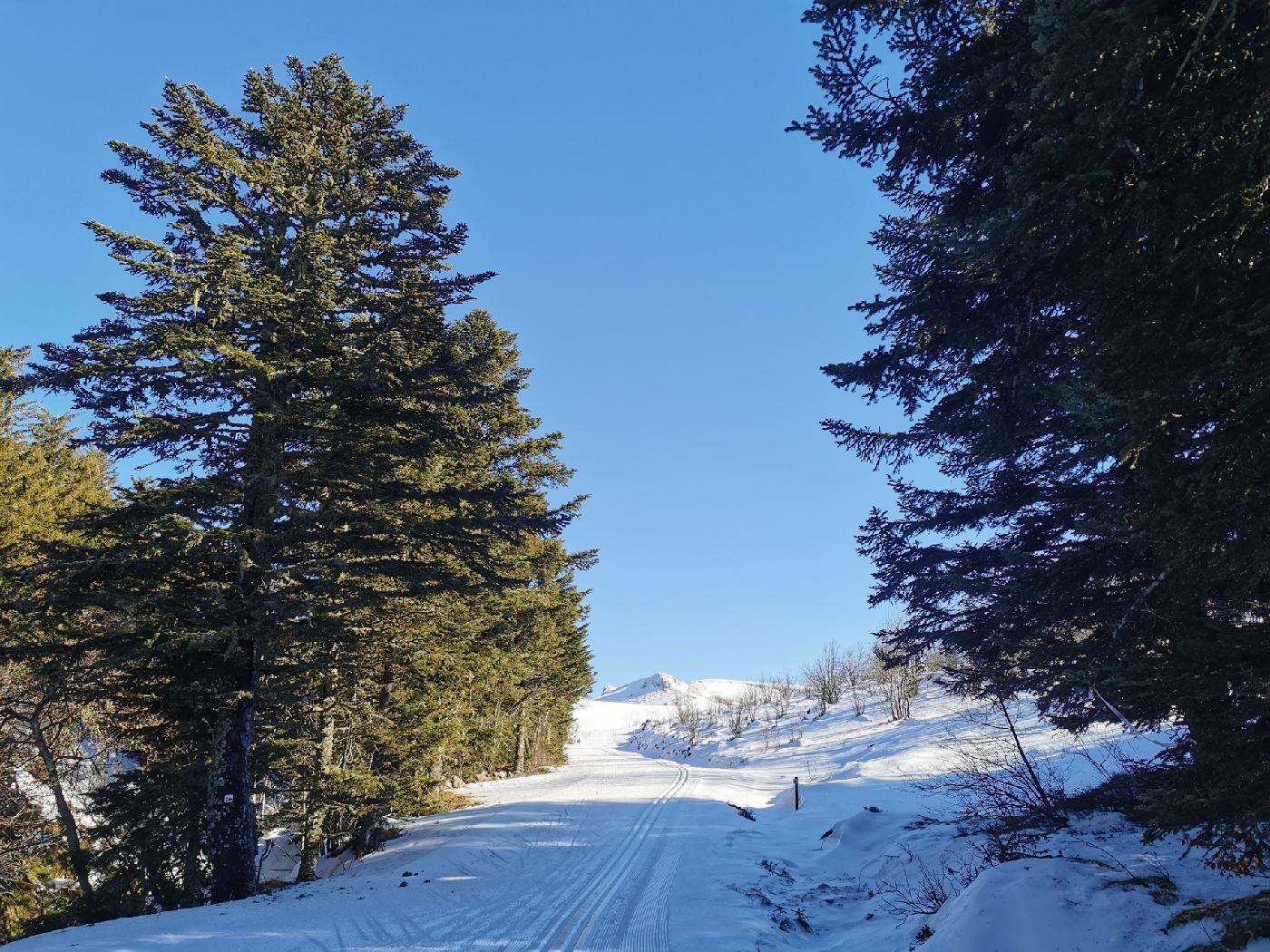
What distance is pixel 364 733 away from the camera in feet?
43.5

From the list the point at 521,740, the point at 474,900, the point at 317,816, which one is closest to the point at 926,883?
the point at 474,900

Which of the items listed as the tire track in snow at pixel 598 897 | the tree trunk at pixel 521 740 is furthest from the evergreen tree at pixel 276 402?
the tree trunk at pixel 521 740

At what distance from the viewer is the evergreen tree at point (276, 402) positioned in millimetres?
9102

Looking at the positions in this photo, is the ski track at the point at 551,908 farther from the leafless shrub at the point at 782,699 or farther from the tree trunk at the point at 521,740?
the leafless shrub at the point at 782,699

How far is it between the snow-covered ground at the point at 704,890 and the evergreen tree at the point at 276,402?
289cm

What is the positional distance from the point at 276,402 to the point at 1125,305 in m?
11.6

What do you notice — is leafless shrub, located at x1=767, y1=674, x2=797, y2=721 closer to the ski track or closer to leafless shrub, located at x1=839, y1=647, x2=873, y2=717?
leafless shrub, located at x1=839, y1=647, x2=873, y2=717

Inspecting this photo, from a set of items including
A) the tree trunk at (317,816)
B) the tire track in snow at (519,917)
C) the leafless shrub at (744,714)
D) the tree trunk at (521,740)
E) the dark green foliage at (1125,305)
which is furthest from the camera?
the leafless shrub at (744,714)

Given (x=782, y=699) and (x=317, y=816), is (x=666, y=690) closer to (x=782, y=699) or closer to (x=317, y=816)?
(x=782, y=699)

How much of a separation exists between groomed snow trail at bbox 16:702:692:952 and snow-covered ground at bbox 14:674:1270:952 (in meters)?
0.04

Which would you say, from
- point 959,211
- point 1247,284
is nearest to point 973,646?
point 959,211

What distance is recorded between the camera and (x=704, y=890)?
8789mm

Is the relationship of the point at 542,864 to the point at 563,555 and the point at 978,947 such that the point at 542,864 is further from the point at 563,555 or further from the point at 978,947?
the point at 563,555

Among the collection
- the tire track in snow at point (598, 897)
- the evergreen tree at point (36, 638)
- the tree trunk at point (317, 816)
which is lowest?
the tire track in snow at point (598, 897)
